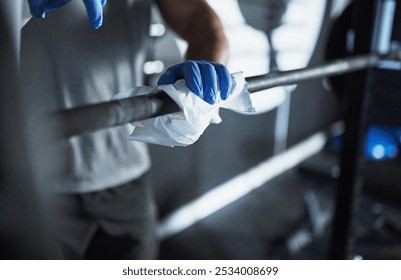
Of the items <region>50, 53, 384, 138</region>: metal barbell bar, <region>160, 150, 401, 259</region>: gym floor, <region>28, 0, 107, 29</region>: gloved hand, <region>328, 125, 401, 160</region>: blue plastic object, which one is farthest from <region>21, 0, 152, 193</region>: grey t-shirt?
<region>328, 125, 401, 160</region>: blue plastic object

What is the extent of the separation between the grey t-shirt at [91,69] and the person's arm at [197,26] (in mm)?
74

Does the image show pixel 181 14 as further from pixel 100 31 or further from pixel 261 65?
pixel 261 65

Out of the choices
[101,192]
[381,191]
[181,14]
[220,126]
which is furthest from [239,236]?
[181,14]

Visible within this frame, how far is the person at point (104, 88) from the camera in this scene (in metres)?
0.80

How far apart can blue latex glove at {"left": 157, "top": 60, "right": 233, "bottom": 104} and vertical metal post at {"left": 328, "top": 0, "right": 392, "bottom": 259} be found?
1.76 ft

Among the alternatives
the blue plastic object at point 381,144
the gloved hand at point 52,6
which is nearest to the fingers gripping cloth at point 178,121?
the gloved hand at point 52,6

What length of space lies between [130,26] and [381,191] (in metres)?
1.49

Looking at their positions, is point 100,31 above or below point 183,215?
above

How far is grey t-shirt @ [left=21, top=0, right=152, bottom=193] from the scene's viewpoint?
2.59 feet

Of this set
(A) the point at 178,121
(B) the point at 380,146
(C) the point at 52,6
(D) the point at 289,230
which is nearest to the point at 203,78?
(A) the point at 178,121
